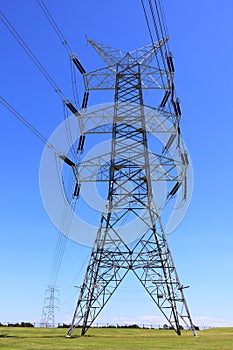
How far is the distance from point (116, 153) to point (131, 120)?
348 cm

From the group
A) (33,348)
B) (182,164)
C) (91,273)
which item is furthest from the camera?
(182,164)

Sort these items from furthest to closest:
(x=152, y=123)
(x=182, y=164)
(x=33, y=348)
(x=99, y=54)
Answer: (x=99, y=54) → (x=152, y=123) → (x=182, y=164) → (x=33, y=348)

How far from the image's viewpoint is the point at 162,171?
29906 millimetres

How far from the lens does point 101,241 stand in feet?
90.6

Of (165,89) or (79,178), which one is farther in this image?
(165,89)

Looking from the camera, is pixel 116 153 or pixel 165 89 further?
pixel 165 89

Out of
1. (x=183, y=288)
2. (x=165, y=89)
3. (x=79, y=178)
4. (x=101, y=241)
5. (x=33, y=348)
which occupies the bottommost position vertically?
(x=33, y=348)

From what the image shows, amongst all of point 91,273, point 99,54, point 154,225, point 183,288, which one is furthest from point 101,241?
point 99,54

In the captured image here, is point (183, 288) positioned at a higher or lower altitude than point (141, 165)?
lower

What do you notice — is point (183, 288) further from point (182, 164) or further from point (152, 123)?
point (152, 123)

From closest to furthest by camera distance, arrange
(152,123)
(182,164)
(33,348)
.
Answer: (33,348) < (182,164) < (152,123)

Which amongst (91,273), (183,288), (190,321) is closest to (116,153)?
(91,273)

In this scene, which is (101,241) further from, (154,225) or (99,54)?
(99,54)

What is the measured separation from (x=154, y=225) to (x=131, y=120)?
932 cm
